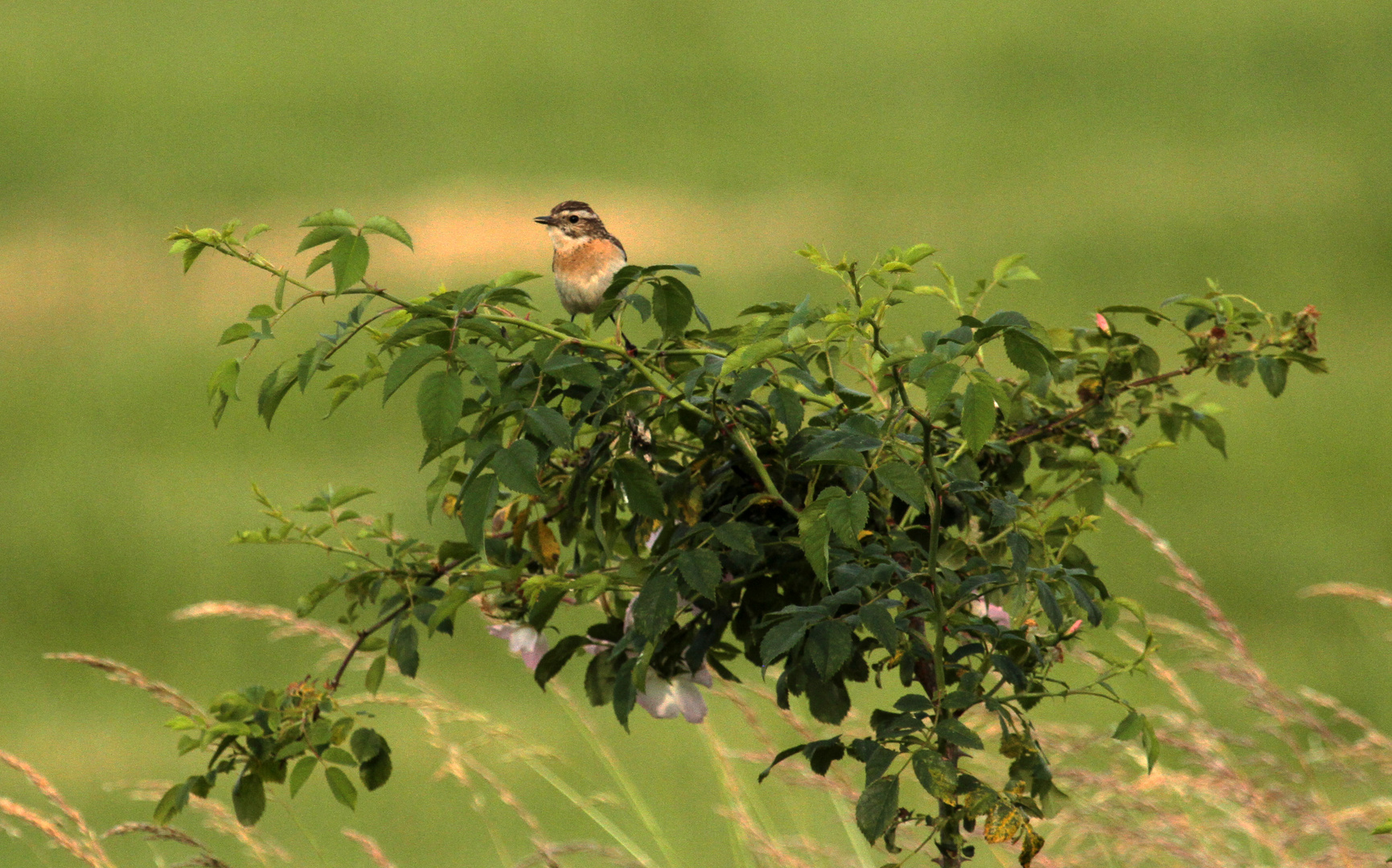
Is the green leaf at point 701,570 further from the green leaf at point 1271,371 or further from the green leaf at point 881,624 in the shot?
the green leaf at point 1271,371

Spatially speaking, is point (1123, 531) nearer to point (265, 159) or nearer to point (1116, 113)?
point (1116, 113)

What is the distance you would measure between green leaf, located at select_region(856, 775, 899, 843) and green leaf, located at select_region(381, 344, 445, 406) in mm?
817

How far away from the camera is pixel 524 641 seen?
88.4 inches

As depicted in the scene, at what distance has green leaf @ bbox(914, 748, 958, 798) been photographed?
1.85m

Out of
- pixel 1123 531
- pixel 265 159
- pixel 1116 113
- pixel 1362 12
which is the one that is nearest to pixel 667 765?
pixel 1123 531

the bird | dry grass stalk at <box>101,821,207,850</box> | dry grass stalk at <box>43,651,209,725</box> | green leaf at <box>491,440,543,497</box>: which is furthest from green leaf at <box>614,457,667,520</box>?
dry grass stalk at <box>101,821,207,850</box>

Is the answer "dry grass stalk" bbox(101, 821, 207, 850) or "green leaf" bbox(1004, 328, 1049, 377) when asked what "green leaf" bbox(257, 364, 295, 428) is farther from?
"dry grass stalk" bbox(101, 821, 207, 850)

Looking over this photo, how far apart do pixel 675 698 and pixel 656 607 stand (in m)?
0.38

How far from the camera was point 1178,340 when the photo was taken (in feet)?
32.7

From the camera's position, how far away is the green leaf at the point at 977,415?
1.69 m

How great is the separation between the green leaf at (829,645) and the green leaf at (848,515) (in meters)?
0.13

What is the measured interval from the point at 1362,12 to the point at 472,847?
11.1 meters

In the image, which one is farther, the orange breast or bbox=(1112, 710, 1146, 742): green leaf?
the orange breast

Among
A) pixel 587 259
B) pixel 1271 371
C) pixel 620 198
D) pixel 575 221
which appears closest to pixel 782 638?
pixel 1271 371
